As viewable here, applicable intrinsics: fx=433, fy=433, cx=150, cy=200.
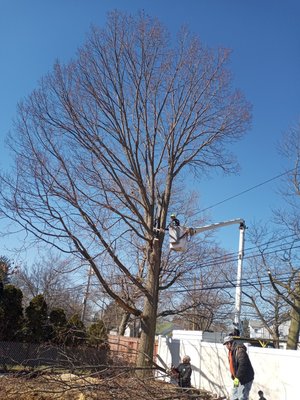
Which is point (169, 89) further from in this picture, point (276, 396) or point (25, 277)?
point (25, 277)

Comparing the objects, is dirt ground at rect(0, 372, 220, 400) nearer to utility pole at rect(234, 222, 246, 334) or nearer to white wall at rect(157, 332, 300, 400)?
white wall at rect(157, 332, 300, 400)

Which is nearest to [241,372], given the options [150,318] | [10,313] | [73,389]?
[73,389]

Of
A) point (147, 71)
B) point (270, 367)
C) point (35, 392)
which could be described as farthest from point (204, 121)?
point (35, 392)

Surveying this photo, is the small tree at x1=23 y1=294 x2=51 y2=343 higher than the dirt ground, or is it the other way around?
the small tree at x1=23 y1=294 x2=51 y2=343

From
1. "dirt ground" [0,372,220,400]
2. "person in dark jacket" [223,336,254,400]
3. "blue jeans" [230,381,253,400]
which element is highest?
"person in dark jacket" [223,336,254,400]

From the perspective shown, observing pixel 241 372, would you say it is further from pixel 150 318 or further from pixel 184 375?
pixel 150 318

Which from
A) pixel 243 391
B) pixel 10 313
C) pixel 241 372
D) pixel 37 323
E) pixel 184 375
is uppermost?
pixel 10 313

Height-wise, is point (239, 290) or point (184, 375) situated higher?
point (239, 290)

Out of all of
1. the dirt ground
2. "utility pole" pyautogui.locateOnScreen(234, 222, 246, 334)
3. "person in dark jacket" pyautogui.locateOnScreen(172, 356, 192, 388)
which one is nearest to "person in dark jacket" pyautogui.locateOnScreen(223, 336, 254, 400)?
the dirt ground

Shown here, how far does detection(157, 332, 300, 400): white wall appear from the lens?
371 inches

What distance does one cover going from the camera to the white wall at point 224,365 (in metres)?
9.42

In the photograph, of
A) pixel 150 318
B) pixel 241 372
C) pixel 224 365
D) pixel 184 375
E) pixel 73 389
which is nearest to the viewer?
pixel 73 389

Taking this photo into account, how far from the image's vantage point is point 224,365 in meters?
11.9

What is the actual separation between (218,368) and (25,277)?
3771 centimetres
